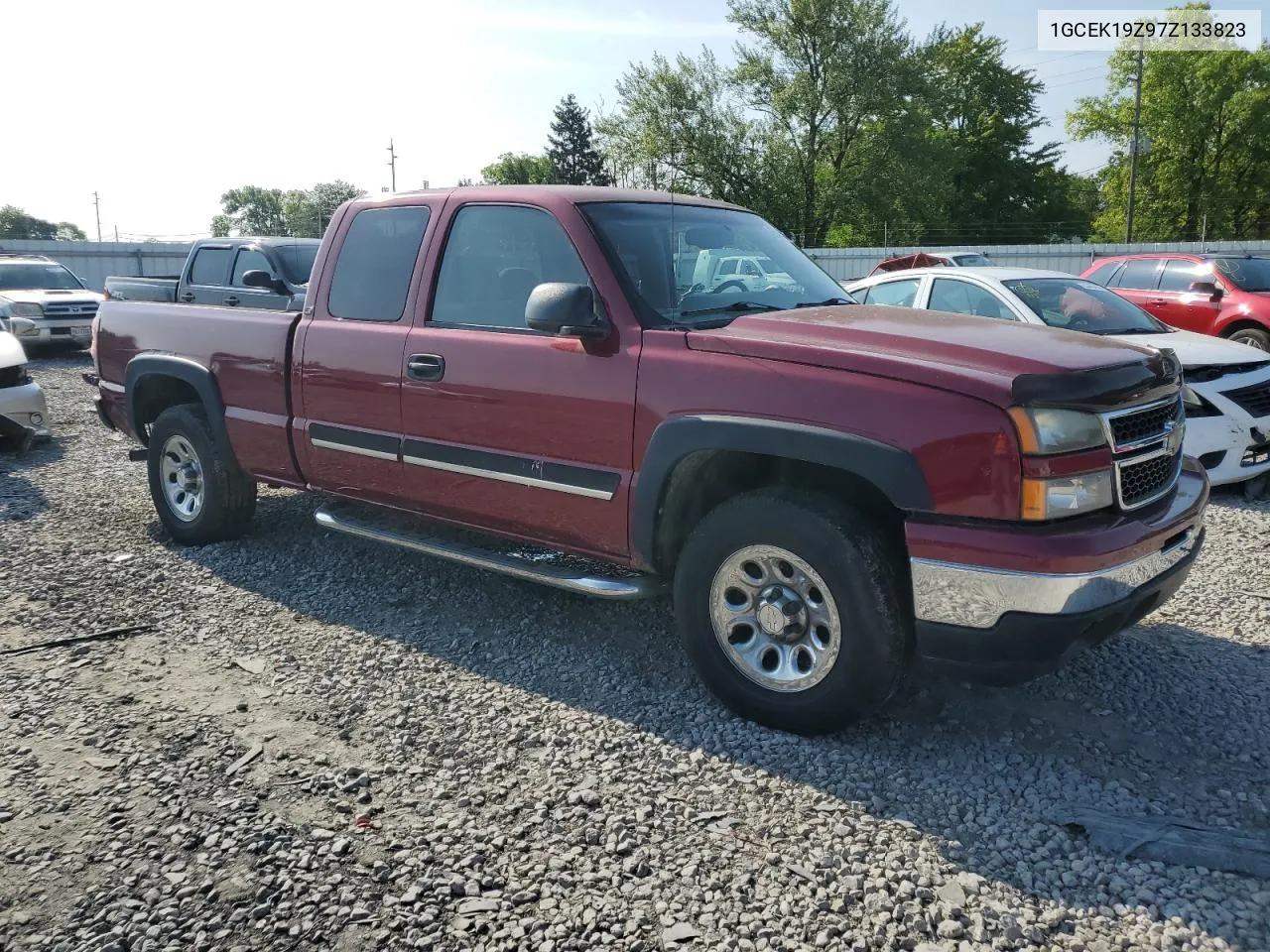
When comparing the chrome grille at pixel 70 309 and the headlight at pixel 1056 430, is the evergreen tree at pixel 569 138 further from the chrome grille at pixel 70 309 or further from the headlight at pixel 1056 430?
the headlight at pixel 1056 430

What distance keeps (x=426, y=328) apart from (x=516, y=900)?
2.58 metres

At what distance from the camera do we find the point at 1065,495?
2.94 m

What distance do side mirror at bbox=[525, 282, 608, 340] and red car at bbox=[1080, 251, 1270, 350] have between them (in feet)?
29.8

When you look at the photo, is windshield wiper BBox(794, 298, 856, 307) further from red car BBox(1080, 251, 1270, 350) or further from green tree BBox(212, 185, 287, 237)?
green tree BBox(212, 185, 287, 237)

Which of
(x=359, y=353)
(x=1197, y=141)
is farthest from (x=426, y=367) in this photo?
(x=1197, y=141)

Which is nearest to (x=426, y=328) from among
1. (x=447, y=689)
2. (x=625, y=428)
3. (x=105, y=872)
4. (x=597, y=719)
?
(x=625, y=428)

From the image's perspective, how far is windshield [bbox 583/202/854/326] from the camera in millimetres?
3820

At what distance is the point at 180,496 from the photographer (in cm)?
591

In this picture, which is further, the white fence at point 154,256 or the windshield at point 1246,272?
the white fence at point 154,256

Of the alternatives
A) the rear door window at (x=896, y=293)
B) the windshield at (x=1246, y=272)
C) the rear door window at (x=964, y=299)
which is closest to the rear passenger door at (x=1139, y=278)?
the windshield at (x=1246, y=272)

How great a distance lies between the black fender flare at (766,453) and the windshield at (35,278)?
17.2m

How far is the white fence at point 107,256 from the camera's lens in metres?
29.7

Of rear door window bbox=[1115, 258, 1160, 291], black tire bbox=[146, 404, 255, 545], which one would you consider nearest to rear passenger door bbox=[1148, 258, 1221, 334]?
rear door window bbox=[1115, 258, 1160, 291]

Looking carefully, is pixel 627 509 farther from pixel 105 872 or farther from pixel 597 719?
pixel 105 872
